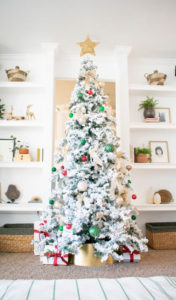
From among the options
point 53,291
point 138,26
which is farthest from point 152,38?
point 53,291

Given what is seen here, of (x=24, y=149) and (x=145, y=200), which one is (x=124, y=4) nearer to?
(x=24, y=149)

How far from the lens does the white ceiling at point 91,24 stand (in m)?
2.47

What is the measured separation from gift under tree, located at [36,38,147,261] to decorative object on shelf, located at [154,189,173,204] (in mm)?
1031

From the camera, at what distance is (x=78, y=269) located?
210cm

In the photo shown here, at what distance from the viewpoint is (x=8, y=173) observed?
323 cm

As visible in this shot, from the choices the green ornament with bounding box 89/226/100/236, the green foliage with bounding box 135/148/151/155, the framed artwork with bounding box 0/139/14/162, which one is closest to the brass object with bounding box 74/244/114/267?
the green ornament with bounding box 89/226/100/236

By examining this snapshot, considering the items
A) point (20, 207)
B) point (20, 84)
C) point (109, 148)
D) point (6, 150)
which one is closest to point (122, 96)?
point (109, 148)

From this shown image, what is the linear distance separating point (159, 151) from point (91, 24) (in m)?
1.99

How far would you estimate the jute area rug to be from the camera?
1951mm

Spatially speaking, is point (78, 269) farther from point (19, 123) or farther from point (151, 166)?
point (19, 123)

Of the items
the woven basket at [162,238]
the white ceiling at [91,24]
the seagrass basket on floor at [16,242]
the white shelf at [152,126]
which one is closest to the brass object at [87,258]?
the seagrass basket on floor at [16,242]

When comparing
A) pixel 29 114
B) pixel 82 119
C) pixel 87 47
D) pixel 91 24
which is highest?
pixel 91 24

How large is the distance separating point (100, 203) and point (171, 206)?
1318mm

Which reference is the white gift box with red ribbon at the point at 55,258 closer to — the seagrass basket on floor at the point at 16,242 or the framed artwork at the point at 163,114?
the seagrass basket on floor at the point at 16,242
